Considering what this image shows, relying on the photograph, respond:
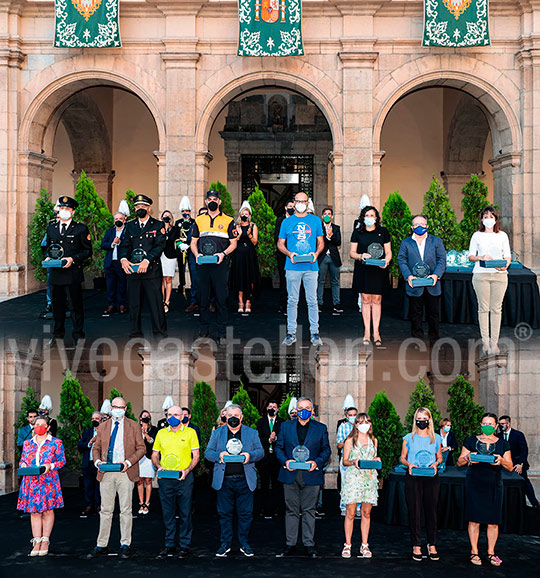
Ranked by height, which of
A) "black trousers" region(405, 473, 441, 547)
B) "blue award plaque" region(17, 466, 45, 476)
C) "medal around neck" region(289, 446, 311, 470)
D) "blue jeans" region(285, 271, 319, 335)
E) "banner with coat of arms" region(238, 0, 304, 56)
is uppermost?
"banner with coat of arms" region(238, 0, 304, 56)

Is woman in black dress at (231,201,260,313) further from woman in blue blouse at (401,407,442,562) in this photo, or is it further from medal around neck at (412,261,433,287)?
woman in blue blouse at (401,407,442,562)

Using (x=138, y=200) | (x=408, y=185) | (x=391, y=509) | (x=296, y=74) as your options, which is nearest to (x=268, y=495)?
(x=391, y=509)

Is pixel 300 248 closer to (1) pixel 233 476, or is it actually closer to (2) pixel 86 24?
(1) pixel 233 476

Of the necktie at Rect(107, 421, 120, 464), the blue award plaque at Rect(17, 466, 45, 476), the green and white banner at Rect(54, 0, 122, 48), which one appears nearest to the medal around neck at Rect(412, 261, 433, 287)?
the necktie at Rect(107, 421, 120, 464)

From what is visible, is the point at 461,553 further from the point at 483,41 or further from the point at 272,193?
the point at 272,193

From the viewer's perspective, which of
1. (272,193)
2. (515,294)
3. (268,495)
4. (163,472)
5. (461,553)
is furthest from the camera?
(272,193)

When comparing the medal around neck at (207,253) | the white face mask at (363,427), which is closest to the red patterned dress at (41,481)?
the medal around neck at (207,253)

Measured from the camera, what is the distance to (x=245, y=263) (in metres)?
13.7

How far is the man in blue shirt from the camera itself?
1122cm

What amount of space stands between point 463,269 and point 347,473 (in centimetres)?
562

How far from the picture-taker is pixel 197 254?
37.4 ft

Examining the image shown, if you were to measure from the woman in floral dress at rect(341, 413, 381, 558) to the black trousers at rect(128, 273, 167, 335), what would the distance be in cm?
354

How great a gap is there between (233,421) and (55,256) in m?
3.76

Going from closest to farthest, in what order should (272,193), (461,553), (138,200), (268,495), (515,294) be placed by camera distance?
(461,553), (138,200), (268,495), (515,294), (272,193)
